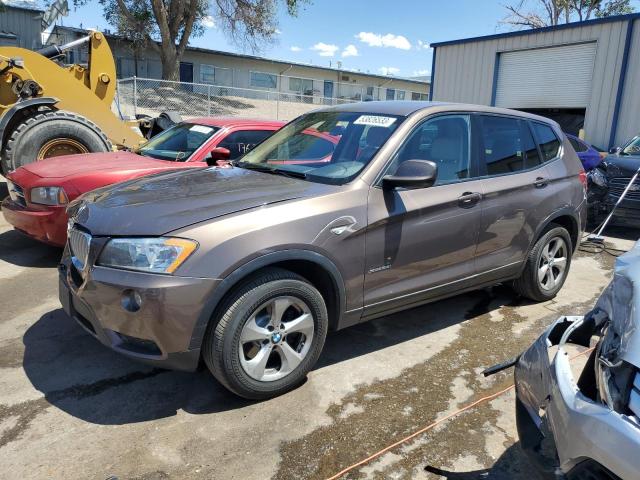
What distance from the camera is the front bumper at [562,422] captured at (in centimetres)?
158

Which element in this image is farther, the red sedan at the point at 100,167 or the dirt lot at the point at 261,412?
the red sedan at the point at 100,167

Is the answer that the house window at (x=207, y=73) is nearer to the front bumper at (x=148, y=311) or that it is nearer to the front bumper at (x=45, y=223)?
the front bumper at (x=45, y=223)

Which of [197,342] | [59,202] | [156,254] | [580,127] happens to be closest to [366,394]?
[197,342]

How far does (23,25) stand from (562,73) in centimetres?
2521

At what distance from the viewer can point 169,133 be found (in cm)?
657

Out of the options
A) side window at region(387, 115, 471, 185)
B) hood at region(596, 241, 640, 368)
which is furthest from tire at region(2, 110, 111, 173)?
hood at region(596, 241, 640, 368)

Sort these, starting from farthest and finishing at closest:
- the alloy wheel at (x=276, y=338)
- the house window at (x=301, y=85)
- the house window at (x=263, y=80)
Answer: the house window at (x=301, y=85) → the house window at (x=263, y=80) → the alloy wheel at (x=276, y=338)

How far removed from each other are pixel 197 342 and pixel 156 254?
0.51 metres

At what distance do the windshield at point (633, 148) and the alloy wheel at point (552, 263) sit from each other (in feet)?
15.3

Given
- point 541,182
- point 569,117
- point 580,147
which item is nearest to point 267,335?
point 541,182

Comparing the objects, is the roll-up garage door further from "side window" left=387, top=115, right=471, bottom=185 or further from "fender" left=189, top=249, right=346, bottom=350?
"fender" left=189, top=249, right=346, bottom=350

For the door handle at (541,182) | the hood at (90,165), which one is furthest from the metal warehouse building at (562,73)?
the hood at (90,165)

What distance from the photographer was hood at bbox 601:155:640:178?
300 inches

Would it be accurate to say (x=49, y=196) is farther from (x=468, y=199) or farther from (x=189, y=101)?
(x=189, y=101)
